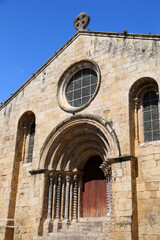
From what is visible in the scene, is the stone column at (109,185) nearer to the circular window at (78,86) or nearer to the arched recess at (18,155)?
the circular window at (78,86)

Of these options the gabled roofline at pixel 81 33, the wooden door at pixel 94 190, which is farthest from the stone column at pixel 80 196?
the gabled roofline at pixel 81 33

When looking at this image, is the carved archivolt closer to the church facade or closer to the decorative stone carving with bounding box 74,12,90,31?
the church facade

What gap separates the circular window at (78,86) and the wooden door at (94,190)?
2.37m

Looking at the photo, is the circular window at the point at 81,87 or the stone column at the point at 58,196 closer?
the stone column at the point at 58,196

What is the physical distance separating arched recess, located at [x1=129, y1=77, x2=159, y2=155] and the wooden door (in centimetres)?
244

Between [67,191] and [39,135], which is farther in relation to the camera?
[39,135]

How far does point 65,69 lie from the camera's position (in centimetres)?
1325

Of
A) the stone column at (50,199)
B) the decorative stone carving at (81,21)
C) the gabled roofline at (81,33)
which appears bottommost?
the stone column at (50,199)

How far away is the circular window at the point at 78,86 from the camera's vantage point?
1222cm

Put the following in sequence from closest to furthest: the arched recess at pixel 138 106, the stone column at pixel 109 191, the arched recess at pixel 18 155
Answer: the stone column at pixel 109 191
the arched recess at pixel 138 106
the arched recess at pixel 18 155

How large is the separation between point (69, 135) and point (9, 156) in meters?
3.26

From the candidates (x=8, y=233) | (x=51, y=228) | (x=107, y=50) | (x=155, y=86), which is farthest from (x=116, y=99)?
(x=8, y=233)

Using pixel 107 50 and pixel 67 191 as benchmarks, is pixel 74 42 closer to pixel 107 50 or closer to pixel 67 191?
pixel 107 50

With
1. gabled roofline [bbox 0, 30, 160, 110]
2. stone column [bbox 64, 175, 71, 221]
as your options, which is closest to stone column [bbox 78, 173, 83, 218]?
stone column [bbox 64, 175, 71, 221]
